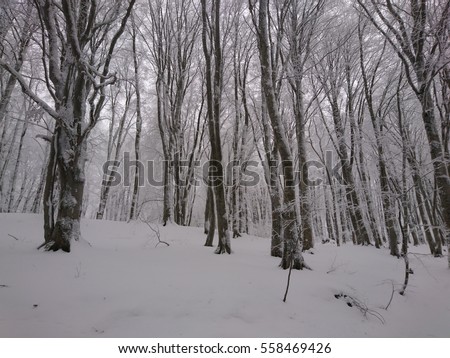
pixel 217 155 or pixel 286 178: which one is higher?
pixel 217 155

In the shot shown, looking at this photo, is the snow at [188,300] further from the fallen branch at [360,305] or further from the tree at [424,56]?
the tree at [424,56]

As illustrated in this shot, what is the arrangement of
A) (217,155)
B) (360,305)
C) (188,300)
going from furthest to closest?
1. (217,155)
2. (360,305)
3. (188,300)

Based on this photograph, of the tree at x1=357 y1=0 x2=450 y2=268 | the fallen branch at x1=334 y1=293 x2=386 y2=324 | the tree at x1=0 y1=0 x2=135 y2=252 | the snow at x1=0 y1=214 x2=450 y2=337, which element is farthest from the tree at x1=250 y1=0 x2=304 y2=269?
the tree at x1=0 y1=0 x2=135 y2=252

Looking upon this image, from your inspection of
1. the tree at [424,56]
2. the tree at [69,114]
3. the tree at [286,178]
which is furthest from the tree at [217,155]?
the tree at [424,56]

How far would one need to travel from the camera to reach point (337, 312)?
364 centimetres

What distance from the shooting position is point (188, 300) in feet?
10.8

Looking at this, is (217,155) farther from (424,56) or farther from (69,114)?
(424,56)

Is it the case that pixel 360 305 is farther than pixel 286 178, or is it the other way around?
pixel 286 178

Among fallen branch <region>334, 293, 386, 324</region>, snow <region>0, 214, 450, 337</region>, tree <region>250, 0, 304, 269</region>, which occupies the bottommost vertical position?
fallen branch <region>334, 293, 386, 324</region>

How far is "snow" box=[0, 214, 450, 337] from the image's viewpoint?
8.92 ft

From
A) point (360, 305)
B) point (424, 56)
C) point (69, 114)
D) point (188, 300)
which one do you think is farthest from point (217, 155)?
point (424, 56)

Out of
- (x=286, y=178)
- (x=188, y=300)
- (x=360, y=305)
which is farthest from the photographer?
(x=286, y=178)

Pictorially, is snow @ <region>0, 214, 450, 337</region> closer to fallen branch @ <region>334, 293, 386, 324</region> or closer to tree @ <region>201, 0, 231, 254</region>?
fallen branch @ <region>334, 293, 386, 324</region>

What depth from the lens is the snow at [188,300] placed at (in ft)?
8.92
